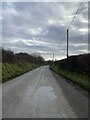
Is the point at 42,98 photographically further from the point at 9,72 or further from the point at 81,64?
the point at 9,72

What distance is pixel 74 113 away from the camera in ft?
32.8

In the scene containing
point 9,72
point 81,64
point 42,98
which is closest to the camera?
point 42,98

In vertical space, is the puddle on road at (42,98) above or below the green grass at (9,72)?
below

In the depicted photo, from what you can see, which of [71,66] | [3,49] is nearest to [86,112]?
[71,66]

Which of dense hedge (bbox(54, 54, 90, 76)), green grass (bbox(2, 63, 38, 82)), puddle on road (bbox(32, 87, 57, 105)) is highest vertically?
dense hedge (bbox(54, 54, 90, 76))

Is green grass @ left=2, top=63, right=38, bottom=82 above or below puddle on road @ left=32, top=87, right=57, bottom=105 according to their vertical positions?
above

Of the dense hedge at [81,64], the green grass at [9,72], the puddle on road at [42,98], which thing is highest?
the dense hedge at [81,64]

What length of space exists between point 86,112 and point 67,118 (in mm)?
1413

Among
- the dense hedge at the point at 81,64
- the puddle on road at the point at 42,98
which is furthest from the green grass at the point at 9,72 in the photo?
the puddle on road at the point at 42,98

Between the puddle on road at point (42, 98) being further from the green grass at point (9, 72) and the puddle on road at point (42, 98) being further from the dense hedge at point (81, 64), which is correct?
the dense hedge at point (81, 64)

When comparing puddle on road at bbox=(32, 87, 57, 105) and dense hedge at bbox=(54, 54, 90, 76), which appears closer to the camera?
puddle on road at bbox=(32, 87, 57, 105)

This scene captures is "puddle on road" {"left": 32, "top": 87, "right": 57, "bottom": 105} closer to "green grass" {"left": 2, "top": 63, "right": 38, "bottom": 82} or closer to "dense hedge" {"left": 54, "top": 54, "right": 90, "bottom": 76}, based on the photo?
"green grass" {"left": 2, "top": 63, "right": 38, "bottom": 82}

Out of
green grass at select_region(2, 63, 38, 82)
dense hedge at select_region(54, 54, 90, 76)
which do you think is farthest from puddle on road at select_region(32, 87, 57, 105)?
dense hedge at select_region(54, 54, 90, 76)

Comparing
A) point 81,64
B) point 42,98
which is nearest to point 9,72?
point 81,64
